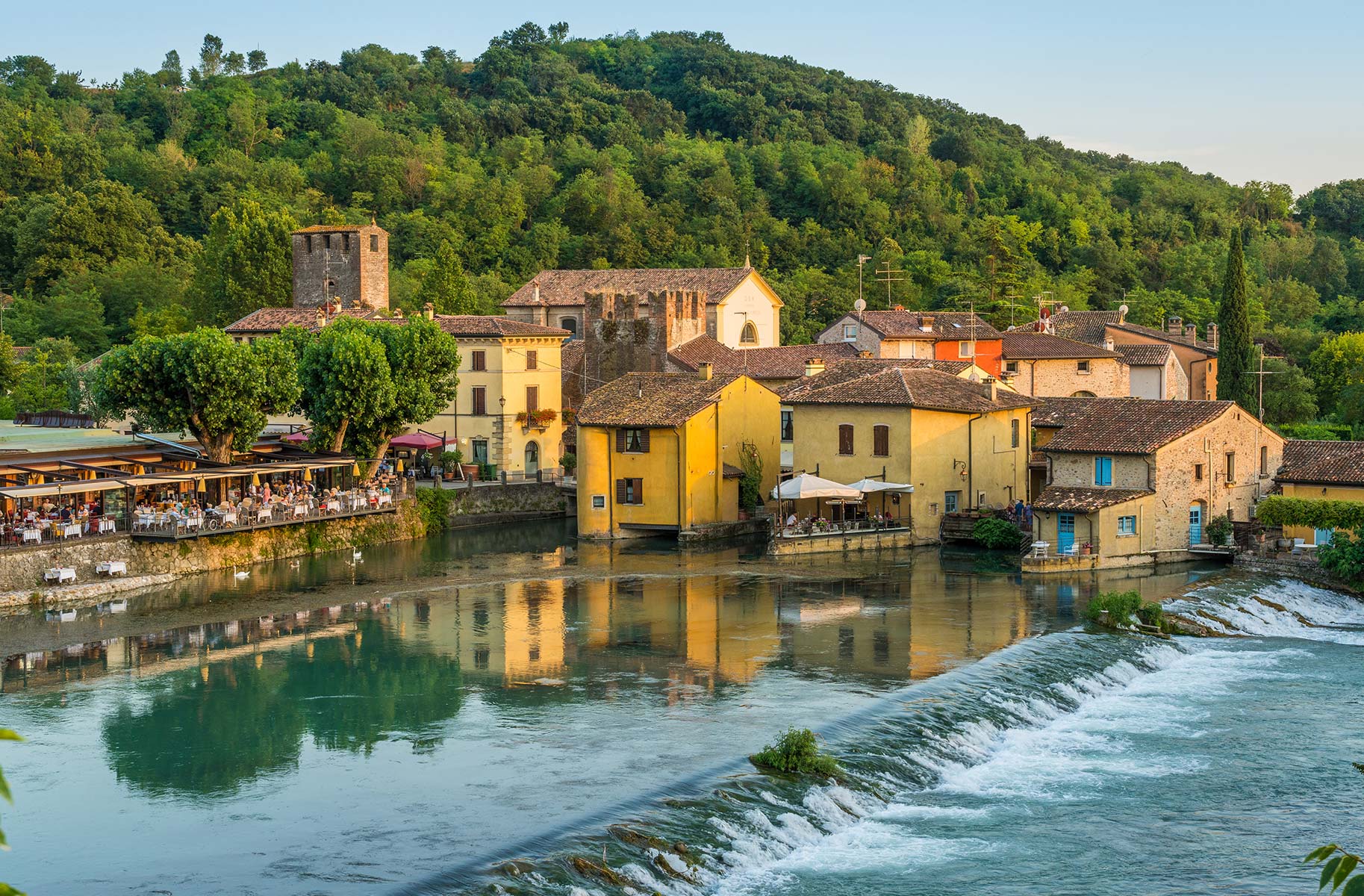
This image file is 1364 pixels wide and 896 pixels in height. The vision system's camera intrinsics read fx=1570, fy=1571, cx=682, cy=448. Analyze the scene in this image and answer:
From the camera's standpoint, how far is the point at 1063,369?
205 feet

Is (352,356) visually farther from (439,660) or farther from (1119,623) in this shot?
(1119,623)

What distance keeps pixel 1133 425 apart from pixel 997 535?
4.98 metres

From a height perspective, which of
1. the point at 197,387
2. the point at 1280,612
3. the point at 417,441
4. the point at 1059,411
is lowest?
the point at 1280,612

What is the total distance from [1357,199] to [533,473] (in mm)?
91931

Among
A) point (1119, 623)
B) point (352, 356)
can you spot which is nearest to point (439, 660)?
point (1119, 623)

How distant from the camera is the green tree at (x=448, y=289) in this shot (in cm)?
7556

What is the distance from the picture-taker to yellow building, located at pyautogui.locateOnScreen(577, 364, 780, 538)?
48188mm

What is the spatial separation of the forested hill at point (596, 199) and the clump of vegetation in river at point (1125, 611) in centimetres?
4676

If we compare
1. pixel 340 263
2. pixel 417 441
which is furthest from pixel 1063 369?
pixel 340 263

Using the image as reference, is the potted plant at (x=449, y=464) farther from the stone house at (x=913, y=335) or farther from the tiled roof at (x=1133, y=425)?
the tiled roof at (x=1133, y=425)

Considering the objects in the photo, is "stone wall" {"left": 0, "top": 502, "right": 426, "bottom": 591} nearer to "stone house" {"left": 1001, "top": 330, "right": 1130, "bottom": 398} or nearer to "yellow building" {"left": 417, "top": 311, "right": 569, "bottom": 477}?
"yellow building" {"left": 417, "top": 311, "right": 569, "bottom": 477}

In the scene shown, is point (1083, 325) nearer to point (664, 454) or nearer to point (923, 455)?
point (923, 455)

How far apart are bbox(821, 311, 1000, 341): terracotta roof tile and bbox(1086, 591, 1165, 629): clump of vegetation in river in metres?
29.9

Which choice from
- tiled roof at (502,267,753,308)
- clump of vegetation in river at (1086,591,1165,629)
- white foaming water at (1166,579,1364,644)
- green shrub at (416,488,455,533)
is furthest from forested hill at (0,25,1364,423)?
clump of vegetation in river at (1086,591,1165,629)
